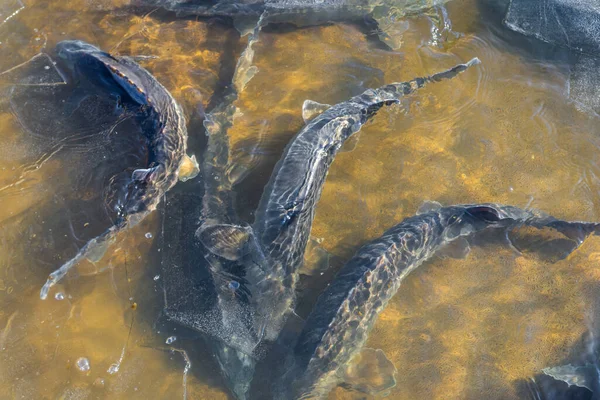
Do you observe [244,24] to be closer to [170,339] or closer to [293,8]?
[293,8]

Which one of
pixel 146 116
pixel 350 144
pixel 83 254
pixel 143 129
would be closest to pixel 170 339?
pixel 83 254

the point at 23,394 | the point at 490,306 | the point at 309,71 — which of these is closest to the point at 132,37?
the point at 309,71

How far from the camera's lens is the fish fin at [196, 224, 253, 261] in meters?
4.52

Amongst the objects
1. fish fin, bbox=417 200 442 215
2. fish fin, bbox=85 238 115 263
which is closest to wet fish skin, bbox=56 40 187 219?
fish fin, bbox=85 238 115 263

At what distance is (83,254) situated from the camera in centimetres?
461

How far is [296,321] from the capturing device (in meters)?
4.42

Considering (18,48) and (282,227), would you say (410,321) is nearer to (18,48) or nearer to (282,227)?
(282,227)

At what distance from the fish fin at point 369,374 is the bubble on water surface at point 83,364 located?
2.32 metres

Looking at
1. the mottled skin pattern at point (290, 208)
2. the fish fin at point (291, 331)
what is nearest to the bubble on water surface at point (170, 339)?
the mottled skin pattern at point (290, 208)

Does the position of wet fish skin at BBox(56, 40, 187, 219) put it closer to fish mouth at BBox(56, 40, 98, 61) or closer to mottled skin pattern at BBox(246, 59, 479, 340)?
fish mouth at BBox(56, 40, 98, 61)

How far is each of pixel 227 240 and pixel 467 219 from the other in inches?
98.8

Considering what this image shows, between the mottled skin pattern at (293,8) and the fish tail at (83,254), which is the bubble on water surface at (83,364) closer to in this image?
the fish tail at (83,254)

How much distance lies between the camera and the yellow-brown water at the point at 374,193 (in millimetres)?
4449

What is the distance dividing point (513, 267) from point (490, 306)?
1.80 ft
